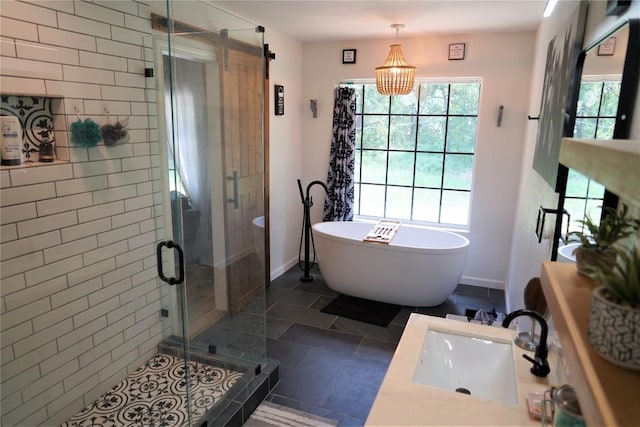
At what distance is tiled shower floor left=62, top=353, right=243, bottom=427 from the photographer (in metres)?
2.55

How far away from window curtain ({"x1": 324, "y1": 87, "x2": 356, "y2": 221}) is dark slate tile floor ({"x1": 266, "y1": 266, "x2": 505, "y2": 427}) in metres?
0.84

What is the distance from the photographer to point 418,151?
4754 millimetres

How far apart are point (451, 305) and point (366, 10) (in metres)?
2.73

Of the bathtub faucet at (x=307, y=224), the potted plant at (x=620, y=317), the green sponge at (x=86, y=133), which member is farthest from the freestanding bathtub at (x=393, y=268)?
the potted plant at (x=620, y=317)

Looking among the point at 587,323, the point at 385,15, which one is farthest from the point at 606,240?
the point at 385,15

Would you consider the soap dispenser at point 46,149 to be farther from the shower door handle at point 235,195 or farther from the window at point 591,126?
the window at point 591,126

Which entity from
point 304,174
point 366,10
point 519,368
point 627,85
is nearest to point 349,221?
point 304,174

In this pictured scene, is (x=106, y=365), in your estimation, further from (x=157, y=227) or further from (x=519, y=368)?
(x=519, y=368)

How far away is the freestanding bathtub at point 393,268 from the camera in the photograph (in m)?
3.88

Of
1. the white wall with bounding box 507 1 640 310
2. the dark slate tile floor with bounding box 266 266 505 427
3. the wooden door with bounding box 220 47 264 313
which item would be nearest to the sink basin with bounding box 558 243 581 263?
the white wall with bounding box 507 1 640 310

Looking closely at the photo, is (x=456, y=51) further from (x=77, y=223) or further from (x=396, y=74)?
(x=77, y=223)

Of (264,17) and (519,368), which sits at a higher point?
(264,17)

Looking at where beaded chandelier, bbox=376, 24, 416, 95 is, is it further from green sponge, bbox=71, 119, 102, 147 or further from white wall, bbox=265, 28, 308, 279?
green sponge, bbox=71, 119, 102, 147

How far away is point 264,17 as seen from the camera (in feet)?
12.0
